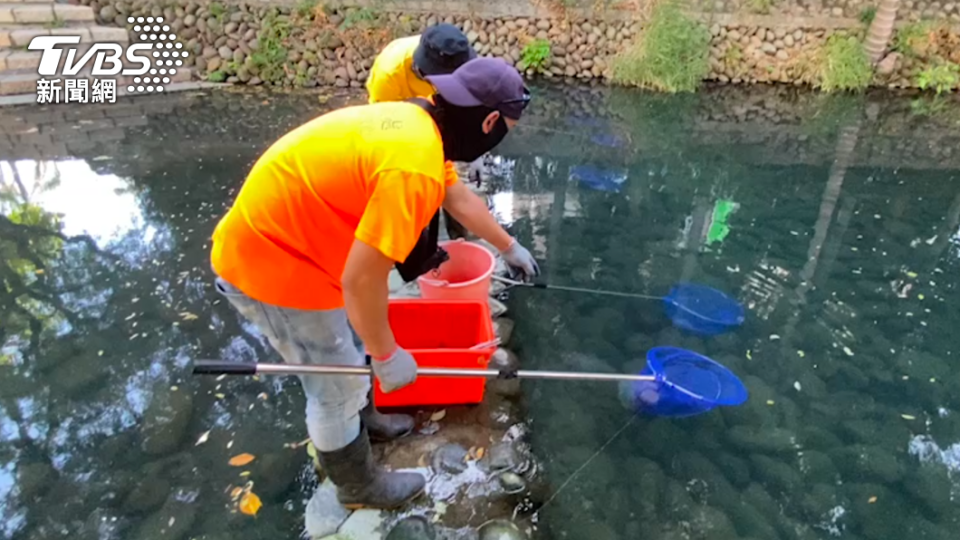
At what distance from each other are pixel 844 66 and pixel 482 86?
8654 mm

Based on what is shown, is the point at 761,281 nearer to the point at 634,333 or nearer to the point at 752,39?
the point at 634,333

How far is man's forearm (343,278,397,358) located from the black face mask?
0.46m

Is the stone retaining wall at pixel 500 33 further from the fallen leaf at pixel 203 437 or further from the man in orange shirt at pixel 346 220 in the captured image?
the man in orange shirt at pixel 346 220

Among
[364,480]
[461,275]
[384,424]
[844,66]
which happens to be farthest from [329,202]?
[844,66]

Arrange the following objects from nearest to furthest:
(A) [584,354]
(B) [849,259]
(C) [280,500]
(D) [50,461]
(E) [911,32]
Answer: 1. (C) [280,500]
2. (D) [50,461]
3. (A) [584,354]
4. (B) [849,259]
5. (E) [911,32]

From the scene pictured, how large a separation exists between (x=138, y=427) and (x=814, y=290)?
4005mm

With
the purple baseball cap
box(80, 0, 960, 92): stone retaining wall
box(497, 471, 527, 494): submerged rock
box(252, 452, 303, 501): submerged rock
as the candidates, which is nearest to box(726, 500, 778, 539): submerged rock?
box(497, 471, 527, 494): submerged rock

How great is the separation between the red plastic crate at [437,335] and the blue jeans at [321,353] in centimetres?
55

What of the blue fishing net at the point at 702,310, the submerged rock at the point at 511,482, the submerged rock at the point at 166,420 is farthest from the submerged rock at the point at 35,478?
the blue fishing net at the point at 702,310

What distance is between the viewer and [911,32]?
861 centimetres

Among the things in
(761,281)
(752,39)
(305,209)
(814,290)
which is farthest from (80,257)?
(752,39)

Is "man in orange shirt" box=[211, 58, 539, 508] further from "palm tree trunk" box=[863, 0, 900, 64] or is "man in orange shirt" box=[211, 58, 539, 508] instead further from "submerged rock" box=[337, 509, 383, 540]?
"palm tree trunk" box=[863, 0, 900, 64]

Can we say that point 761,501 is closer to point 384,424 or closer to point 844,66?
point 384,424

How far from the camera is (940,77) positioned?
863cm
